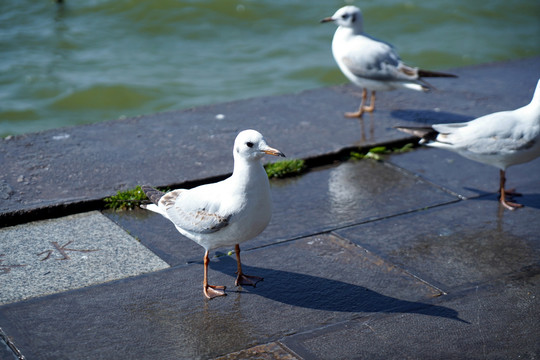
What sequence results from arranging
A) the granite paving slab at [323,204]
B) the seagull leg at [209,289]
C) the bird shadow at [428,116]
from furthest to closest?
the bird shadow at [428,116] < the granite paving slab at [323,204] < the seagull leg at [209,289]

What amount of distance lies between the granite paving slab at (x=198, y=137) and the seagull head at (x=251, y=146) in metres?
1.82

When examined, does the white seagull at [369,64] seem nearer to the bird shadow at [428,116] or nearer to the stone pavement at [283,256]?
the bird shadow at [428,116]

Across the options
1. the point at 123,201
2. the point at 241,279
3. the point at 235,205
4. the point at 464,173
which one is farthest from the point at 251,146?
the point at 464,173

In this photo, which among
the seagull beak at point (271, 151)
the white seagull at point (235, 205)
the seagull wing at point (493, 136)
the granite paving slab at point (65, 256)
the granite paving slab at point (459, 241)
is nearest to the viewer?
the seagull beak at point (271, 151)

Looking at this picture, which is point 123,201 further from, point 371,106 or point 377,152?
point 371,106

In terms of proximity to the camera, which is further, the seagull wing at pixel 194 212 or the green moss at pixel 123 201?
the green moss at pixel 123 201

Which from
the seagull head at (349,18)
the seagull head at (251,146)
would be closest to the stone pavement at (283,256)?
the seagull head at (251,146)

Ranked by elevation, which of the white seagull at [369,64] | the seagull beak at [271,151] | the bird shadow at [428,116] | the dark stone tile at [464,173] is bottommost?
the dark stone tile at [464,173]

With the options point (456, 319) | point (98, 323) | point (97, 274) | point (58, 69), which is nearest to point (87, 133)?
point (97, 274)

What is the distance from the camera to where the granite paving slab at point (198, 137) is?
5.82 metres

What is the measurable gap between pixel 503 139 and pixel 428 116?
1.96 meters

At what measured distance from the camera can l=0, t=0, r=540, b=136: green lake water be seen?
1212 cm

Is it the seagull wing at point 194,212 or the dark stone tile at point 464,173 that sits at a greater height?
the seagull wing at point 194,212

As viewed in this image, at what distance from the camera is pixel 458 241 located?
512 cm
